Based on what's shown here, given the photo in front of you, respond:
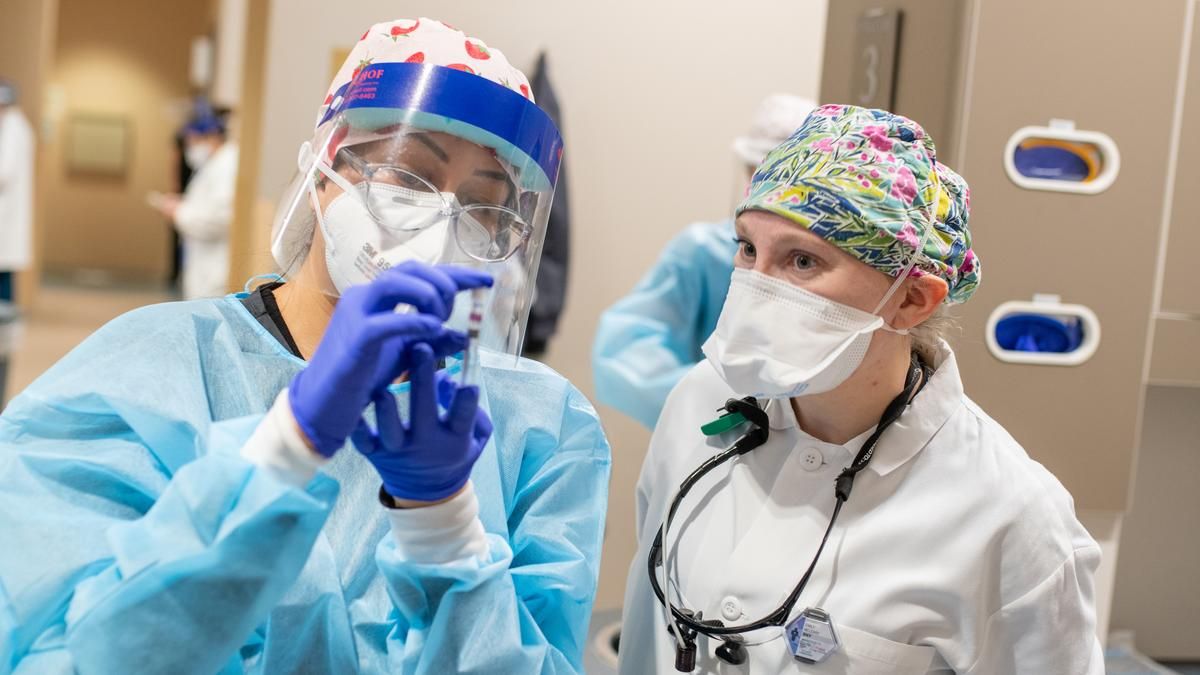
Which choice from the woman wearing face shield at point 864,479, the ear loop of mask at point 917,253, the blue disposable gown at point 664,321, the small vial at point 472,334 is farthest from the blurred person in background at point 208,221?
the small vial at point 472,334

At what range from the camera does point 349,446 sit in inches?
52.0

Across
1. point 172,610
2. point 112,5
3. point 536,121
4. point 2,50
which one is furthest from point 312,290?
point 112,5

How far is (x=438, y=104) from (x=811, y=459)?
662 millimetres

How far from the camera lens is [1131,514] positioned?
11.7 ft

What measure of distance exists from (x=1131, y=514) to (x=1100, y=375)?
124 centimetres

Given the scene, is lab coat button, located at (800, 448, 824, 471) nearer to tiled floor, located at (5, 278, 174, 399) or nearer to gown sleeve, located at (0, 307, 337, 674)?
gown sleeve, located at (0, 307, 337, 674)

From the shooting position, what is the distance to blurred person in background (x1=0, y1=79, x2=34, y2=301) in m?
7.53

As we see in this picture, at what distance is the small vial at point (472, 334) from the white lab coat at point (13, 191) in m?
7.30

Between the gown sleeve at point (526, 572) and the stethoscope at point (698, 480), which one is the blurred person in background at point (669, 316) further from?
the gown sleeve at point (526, 572)

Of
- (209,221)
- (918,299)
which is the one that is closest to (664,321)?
(918,299)

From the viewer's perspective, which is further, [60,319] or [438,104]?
[60,319]

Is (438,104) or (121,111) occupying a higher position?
(121,111)

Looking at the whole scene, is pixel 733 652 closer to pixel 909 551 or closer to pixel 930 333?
pixel 909 551

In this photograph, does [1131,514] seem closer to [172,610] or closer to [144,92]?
[172,610]
